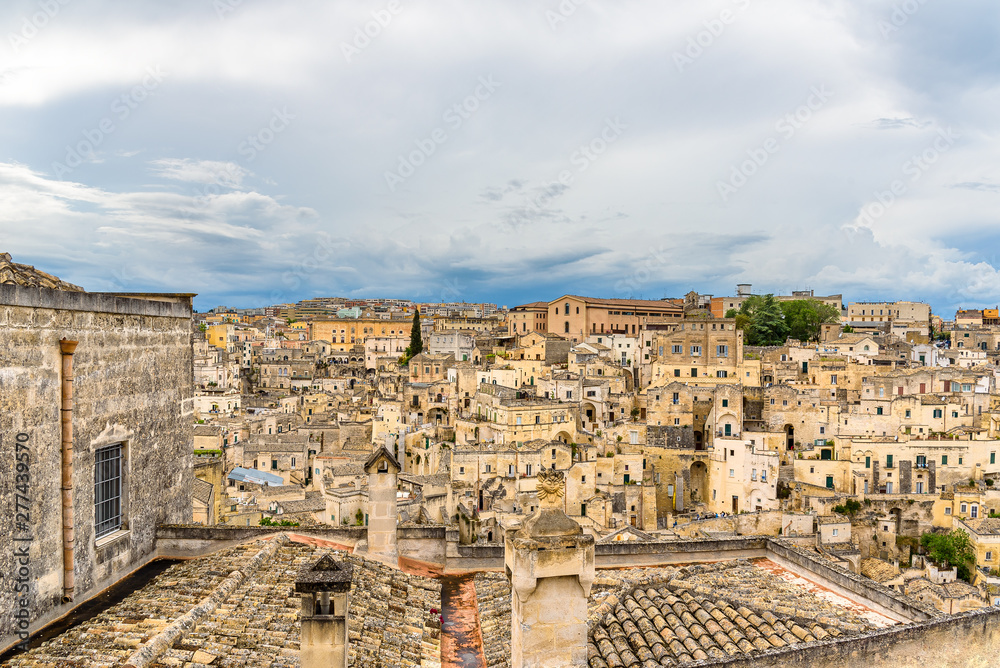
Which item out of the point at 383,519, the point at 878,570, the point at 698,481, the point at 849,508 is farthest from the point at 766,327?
the point at 383,519

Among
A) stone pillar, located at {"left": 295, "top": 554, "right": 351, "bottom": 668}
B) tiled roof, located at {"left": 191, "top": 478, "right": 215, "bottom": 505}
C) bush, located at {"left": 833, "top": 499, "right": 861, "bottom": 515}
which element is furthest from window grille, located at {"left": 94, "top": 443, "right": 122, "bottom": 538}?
bush, located at {"left": 833, "top": 499, "right": 861, "bottom": 515}

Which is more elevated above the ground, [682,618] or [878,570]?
[682,618]

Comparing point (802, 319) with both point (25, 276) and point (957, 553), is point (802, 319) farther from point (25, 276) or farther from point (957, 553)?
point (25, 276)

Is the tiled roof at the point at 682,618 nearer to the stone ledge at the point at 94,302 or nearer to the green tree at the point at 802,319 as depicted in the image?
the stone ledge at the point at 94,302

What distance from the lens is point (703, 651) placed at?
264 inches

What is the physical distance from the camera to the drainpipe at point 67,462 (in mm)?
6312

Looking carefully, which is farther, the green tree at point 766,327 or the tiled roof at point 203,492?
the green tree at point 766,327

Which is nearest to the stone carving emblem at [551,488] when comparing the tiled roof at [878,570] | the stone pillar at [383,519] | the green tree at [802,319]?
the stone pillar at [383,519]

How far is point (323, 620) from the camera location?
16.3 ft

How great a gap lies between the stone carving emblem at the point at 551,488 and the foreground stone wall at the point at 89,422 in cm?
425

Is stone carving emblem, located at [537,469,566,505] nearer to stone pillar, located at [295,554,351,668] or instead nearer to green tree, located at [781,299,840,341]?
stone pillar, located at [295,554,351,668]

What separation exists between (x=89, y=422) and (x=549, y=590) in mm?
4609

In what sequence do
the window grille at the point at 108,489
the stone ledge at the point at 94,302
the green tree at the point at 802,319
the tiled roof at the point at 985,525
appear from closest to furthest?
the stone ledge at the point at 94,302 → the window grille at the point at 108,489 → the tiled roof at the point at 985,525 → the green tree at the point at 802,319

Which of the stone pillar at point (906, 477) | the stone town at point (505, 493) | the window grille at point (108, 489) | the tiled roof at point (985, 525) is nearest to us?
the stone town at point (505, 493)
